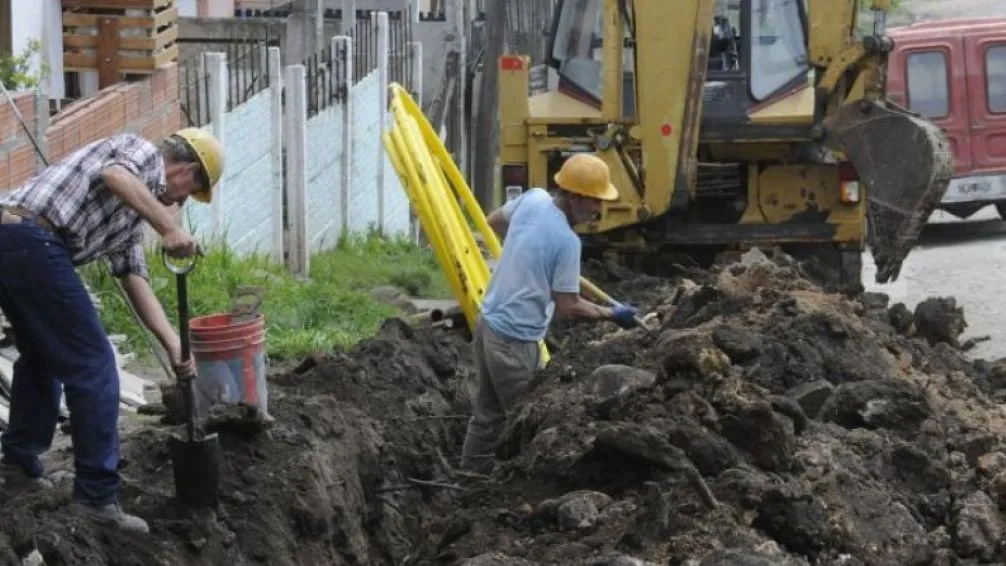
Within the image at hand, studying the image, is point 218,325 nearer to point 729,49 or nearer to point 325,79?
point 729,49

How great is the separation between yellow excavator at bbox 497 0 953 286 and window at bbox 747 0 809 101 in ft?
0.04

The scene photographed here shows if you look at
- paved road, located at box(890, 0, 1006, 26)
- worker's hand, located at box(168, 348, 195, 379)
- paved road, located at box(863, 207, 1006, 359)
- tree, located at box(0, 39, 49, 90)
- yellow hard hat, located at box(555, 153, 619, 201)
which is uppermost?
tree, located at box(0, 39, 49, 90)

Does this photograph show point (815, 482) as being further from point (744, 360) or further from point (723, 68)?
point (723, 68)

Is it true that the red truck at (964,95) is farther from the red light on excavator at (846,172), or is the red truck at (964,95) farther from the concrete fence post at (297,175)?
the concrete fence post at (297,175)

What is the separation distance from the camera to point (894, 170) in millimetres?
14000

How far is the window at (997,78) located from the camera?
22906mm

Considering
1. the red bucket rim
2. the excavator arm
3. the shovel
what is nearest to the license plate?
the excavator arm

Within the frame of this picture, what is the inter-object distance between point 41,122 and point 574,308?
3529 mm

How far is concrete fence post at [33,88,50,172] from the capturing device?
1134 cm

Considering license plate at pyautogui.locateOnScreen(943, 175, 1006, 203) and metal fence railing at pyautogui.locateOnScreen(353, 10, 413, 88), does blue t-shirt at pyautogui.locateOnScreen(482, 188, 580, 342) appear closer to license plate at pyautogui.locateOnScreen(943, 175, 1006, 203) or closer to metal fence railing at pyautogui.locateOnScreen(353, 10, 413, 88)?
metal fence railing at pyautogui.locateOnScreen(353, 10, 413, 88)

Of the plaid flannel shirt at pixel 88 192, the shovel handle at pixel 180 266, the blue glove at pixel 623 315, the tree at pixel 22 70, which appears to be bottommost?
the blue glove at pixel 623 315

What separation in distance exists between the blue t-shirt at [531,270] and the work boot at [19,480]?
2.63m

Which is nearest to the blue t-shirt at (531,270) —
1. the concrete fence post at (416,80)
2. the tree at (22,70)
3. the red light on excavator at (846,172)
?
the tree at (22,70)

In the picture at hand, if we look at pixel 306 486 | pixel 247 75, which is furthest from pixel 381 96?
pixel 306 486
